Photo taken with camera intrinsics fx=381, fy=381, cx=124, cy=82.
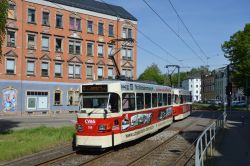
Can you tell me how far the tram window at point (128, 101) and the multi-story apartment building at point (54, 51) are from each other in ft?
89.9

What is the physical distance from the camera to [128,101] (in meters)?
16.0

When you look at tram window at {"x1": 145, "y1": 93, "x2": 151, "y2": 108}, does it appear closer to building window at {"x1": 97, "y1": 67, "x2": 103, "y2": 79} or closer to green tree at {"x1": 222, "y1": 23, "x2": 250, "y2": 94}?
building window at {"x1": 97, "y1": 67, "x2": 103, "y2": 79}

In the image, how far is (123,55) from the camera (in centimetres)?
5562

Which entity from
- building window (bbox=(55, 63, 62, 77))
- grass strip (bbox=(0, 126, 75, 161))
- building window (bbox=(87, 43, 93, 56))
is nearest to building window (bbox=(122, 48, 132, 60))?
building window (bbox=(87, 43, 93, 56))

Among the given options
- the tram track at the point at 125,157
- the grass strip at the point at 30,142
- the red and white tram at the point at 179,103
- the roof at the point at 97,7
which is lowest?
the tram track at the point at 125,157

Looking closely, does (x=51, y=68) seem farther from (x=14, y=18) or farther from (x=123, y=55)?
(x=123, y=55)

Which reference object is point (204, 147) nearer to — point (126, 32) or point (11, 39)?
point (11, 39)

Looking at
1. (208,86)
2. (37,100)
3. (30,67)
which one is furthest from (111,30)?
(208,86)

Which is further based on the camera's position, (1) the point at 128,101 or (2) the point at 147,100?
(2) the point at 147,100

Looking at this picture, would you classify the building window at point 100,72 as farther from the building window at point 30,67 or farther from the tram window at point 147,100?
the tram window at point 147,100

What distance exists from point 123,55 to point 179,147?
130 feet

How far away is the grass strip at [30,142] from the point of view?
46.5ft

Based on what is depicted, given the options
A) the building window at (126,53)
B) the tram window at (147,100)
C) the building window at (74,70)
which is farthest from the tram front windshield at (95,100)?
the building window at (126,53)

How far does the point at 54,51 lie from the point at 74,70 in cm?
393
